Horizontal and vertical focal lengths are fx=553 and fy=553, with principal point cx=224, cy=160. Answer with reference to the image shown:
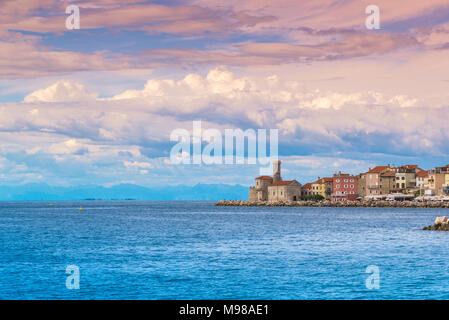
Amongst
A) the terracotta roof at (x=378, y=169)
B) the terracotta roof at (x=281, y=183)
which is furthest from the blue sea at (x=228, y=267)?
the terracotta roof at (x=281, y=183)

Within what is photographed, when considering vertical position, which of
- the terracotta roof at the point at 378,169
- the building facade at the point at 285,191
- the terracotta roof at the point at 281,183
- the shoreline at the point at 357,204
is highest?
the terracotta roof at the point at 378,169

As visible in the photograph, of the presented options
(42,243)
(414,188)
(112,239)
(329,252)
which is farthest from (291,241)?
(414,188)

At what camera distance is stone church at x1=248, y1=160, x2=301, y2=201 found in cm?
18838

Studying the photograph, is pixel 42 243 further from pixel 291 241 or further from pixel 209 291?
pixel 209 291

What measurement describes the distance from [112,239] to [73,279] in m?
26.2

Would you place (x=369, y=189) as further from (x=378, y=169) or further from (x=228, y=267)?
(x=228, y=267)

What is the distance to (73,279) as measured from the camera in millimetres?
30453

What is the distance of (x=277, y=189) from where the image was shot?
191 metres

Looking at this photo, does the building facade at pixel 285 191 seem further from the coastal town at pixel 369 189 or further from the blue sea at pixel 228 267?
the blue sea at pixel 228 267

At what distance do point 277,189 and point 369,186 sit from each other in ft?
102

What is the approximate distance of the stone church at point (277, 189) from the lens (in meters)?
188

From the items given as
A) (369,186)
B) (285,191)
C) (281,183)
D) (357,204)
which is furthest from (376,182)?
A: (281,183)

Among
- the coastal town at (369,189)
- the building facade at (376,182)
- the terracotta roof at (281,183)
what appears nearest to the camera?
the coastal town at (369,189)

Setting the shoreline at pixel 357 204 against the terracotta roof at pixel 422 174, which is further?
the terracotta roof at pixel 422 174
